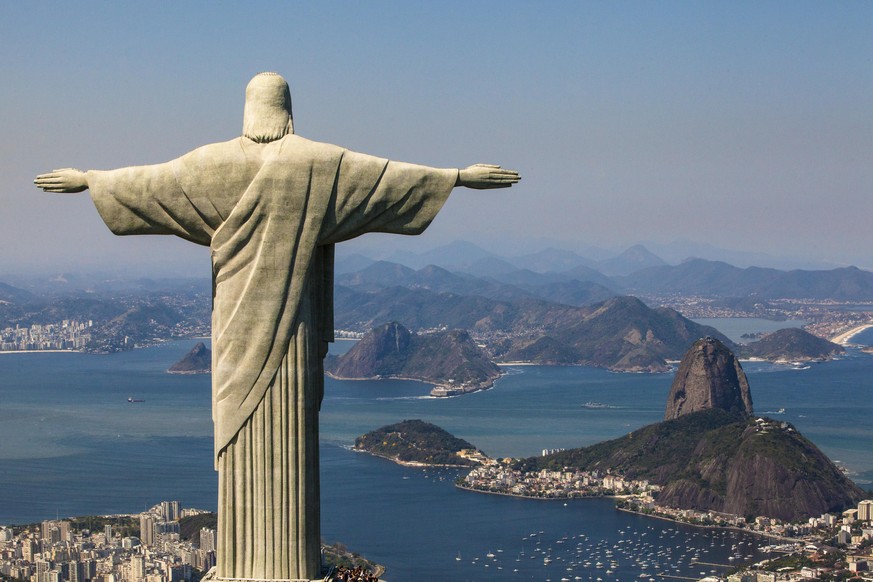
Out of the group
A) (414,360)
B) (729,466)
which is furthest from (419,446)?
(414,360)

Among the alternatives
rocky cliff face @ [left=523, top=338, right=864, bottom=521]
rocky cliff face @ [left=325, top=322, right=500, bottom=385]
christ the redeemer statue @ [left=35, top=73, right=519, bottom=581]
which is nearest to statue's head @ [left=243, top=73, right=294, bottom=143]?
christ the redeemer statue @ [left=35, top=73, right=519, bottom=581]

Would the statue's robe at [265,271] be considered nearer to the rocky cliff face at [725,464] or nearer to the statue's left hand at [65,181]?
the statue's left hand at [65,181]

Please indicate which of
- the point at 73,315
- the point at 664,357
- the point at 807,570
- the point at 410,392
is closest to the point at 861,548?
the point at 807,570

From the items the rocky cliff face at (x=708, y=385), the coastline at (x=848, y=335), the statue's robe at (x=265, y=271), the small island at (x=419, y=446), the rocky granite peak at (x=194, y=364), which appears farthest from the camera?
the coastline at (x=848, y=335)

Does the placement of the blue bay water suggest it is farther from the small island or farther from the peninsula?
the peninsula

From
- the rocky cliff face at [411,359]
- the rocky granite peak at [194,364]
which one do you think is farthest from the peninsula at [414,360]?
the rocky granite peak at [194,364]

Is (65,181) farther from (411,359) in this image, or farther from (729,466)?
(411,359)
